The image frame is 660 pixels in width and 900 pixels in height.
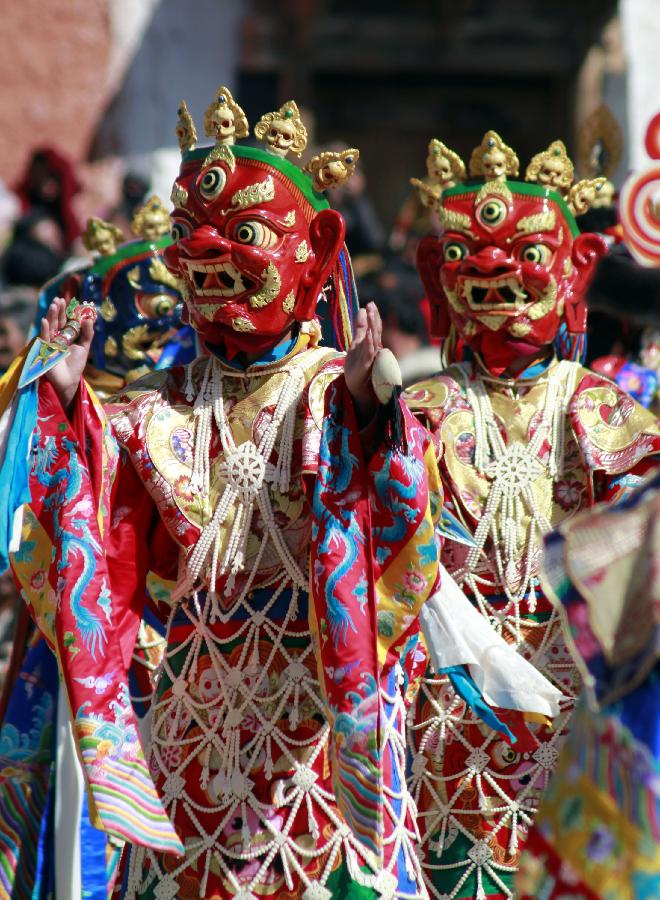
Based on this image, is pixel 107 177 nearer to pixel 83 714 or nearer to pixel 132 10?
pixel 132 10

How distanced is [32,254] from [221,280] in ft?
16.6

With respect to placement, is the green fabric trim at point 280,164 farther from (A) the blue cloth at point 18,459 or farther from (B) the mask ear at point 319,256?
(A) the blue cloth at point 18,459

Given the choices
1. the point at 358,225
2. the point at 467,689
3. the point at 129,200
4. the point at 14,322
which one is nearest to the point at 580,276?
the point at 467,689

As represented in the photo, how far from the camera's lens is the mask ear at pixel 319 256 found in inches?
144

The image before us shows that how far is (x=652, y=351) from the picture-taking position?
5270 mm

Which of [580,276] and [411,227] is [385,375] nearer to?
[580,276]

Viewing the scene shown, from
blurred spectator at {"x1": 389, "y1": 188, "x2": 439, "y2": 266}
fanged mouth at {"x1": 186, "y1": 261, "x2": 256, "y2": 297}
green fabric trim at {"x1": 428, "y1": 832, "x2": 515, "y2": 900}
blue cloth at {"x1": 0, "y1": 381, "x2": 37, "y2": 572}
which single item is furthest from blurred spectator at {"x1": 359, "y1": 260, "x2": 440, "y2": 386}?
blue cloth at {"x1": 0, "y1": 381, "x2": 37, "y2": 572}

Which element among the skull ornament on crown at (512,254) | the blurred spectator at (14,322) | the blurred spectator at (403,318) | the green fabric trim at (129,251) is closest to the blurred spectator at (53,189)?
the blurred spectator at (14,322)

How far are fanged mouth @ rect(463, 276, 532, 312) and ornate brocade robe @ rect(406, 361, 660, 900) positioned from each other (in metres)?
0.23

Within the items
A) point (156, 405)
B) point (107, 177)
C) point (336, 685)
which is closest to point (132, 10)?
Answer: point (107, 177)

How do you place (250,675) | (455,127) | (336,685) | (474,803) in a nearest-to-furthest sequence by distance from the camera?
(336,685)
(250,675)
(474,803)
(455,127)

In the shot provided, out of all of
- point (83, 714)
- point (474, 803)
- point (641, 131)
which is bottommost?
point (474, 803)

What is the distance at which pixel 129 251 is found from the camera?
5031 millimetres

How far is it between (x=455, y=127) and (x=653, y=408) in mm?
6209
